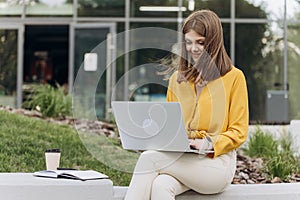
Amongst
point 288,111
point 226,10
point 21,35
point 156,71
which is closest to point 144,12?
point 226,10

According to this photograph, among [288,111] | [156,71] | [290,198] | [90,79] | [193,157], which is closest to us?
[193,157]

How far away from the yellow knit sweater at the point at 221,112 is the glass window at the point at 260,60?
9.63 m

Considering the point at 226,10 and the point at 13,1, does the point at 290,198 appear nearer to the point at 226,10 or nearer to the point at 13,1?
the point at 226,10

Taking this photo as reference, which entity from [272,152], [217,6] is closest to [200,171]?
[272,152]

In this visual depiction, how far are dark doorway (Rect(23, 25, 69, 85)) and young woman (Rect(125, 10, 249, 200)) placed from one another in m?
10.6

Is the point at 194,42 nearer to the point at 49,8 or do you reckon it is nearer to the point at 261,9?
the point at 261,9

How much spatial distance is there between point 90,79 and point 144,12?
229 cm

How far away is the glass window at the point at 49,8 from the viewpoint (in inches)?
541

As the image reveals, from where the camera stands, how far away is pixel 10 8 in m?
13.8

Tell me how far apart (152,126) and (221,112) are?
427 millimetres

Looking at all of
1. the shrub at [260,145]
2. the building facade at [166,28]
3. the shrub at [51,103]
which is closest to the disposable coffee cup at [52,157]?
the shrub at [260,145]

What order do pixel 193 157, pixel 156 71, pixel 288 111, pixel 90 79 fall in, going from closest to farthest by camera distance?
pixel 193 157 < pixel 156 71 < pixel 90 79 < pixel 288 111

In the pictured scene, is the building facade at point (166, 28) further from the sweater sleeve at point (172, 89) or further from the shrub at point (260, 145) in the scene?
the sweater sleeve at point (172, 89)

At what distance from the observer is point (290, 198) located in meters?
3.98
